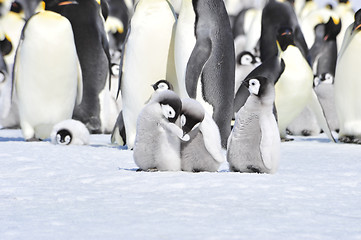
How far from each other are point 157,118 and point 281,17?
4726 millimetres

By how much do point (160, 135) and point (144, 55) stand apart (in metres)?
2.00

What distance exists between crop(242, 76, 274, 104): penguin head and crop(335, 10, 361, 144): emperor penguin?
10.5 ft

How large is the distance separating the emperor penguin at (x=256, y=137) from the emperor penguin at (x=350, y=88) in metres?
3.24

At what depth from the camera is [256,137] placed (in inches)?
151

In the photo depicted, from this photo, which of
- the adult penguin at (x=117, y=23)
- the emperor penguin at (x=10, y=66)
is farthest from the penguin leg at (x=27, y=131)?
the adult penguin at (x=117, y=23)

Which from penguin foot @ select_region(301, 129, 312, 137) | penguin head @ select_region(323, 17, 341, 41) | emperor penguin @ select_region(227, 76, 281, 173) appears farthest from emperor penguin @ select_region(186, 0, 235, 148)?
penguin head @ select_region(323, 17, 341, 41)

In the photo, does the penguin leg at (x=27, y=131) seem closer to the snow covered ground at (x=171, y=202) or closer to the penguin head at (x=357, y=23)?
the snow covered ground at (x=171, y=202)

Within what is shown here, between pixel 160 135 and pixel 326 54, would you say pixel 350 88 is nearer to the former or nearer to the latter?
pixel 160 135

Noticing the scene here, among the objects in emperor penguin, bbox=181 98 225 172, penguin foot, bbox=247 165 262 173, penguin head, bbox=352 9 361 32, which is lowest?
penguin foot, bbox=247 165 262 173

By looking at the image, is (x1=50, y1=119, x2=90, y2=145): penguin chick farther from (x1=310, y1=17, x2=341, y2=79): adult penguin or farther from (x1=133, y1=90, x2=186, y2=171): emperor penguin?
(x1=310, y1=17, x2=341, y2=79): adult penguin

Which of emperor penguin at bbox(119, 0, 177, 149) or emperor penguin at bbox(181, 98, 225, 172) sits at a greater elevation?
emperor penguin at bbox(119, 0, 177, 149)

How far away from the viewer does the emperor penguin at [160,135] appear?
3.81m

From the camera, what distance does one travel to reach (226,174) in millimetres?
3768

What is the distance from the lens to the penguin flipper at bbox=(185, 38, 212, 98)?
542cm
